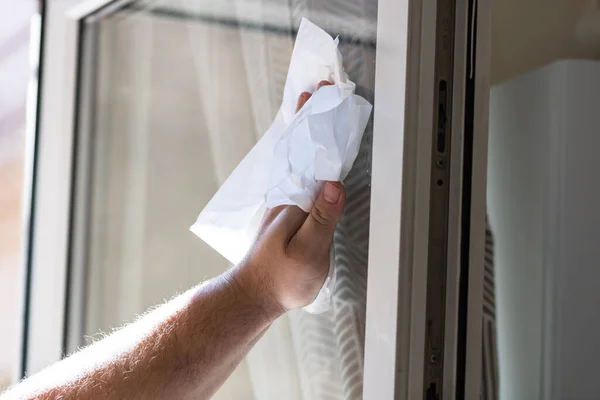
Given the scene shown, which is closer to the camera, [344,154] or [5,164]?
[344,154]

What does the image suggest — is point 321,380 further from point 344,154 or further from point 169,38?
point 169,38

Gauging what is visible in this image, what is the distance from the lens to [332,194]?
1.70ft

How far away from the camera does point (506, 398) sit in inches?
35.3

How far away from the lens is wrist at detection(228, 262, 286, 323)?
567 millimetres

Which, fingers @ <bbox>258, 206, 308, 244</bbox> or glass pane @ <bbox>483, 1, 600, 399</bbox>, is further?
glass pane @ <bbox>483, 1, 600, 399</bbox>

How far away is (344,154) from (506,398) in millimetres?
593

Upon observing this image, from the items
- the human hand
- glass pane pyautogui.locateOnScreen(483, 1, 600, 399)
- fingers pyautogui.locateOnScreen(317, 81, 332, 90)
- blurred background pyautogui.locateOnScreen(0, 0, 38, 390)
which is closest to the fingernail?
the human hand

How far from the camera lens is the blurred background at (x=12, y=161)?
1.19 meters

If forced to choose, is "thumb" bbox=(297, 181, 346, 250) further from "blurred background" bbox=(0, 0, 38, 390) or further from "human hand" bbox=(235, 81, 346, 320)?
"blurred background" bbox=(0, 0, 38, 390)

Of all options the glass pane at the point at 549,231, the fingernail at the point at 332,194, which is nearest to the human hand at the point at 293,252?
the fingernail at the point at 332,194

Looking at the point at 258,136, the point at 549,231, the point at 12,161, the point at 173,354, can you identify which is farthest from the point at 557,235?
the point at 12,161

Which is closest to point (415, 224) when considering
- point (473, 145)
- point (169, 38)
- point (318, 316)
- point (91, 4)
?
point (473, 145)

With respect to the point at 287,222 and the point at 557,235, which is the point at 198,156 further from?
the point at 557,235

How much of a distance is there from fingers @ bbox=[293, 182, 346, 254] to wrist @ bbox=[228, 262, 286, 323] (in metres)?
0.06
